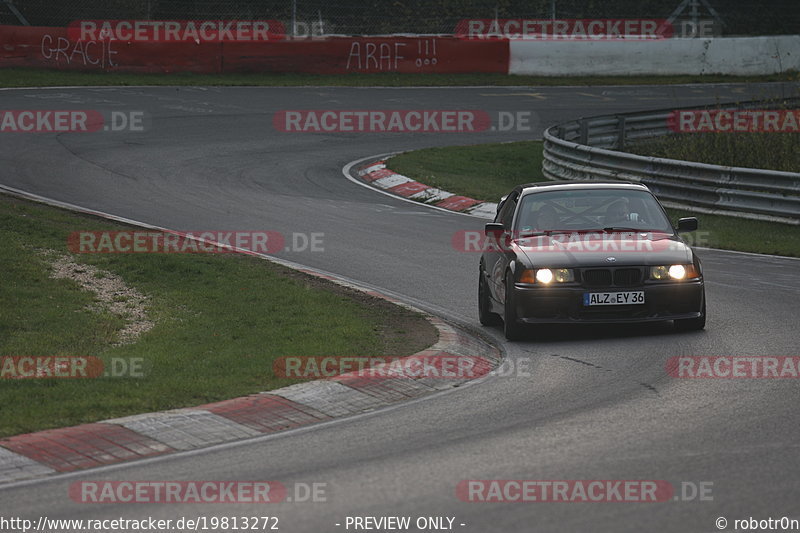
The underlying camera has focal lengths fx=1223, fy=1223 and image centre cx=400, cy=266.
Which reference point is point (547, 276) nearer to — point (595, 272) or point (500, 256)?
point (595, 272)

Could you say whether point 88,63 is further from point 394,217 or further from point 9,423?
point 9,423

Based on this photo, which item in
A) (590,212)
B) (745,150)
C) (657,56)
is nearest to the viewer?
(590,212)

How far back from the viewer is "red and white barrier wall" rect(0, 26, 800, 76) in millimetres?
35562

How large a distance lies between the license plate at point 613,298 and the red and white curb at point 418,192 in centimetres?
972

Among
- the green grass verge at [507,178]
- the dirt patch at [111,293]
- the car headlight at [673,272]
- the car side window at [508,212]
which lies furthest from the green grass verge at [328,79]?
the car headlight at [673,272]

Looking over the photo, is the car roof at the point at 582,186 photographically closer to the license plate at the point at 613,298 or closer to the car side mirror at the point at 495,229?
the car side mirror at the point at 495,229

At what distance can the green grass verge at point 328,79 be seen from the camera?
113 ft

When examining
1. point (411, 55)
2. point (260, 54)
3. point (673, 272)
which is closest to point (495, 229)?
point (673, 272)

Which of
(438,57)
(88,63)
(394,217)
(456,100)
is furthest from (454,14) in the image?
(394,217)

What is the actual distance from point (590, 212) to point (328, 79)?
26.0 metres

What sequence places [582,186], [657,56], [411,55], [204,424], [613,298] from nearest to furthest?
[204,424]
[613,298]
[582,186]
[411,55]
[657,56]

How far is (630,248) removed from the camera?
11.4 m

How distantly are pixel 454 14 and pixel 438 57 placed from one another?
1439 mm

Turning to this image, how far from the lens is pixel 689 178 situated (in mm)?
21031
